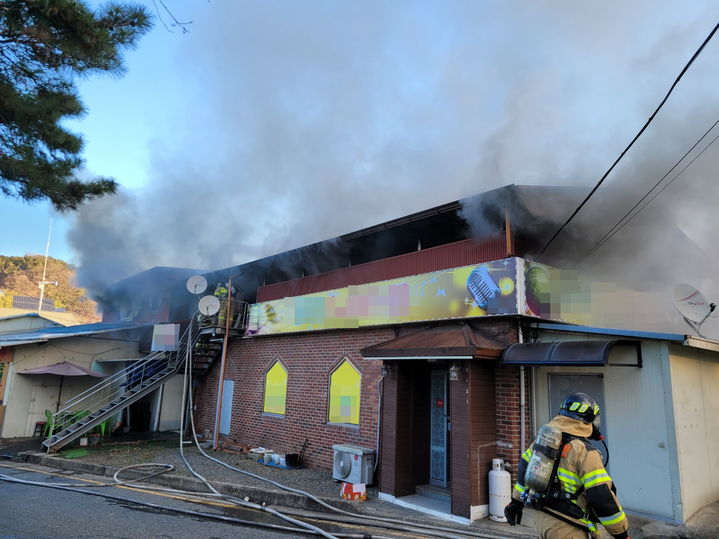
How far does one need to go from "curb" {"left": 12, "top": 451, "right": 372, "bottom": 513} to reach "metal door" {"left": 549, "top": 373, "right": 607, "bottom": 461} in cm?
359

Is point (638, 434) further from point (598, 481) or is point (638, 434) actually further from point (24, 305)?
point (24, 305)

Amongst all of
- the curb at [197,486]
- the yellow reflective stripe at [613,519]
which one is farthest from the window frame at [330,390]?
the yellow reflective stripe at [613,519]

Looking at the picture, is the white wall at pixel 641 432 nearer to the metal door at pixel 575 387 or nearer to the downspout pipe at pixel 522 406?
the metal door at pixel 575 387

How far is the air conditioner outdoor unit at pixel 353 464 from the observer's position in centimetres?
851

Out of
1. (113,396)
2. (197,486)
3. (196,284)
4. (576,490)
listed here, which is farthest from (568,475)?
(113,396)

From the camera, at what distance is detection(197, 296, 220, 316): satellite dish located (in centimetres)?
1328

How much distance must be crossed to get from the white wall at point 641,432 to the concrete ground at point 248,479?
1.03 ft

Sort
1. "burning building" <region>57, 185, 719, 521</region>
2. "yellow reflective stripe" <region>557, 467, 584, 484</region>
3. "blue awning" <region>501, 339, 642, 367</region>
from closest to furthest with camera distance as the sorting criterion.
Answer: "yellow reflective stripe" <region>557, 467, 584, 484</region>
"blue awning" <region>501, 339, 642, 367</region>
"burning building" <region>57, 185, 719, 521</region>

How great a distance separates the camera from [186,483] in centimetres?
872

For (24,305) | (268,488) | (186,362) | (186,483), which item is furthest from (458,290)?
(24,305)

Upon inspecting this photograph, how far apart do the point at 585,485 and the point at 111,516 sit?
20.9 ft

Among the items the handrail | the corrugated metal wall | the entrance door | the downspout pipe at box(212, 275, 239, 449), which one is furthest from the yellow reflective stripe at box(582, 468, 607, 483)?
the handrail

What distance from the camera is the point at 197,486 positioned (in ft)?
28.2

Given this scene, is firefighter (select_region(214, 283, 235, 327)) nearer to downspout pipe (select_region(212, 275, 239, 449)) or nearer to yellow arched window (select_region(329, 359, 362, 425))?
downspout pipe (select_region(212, 275, 239, 449))
